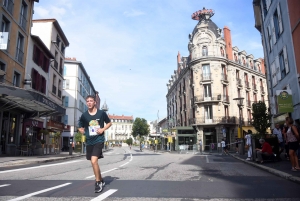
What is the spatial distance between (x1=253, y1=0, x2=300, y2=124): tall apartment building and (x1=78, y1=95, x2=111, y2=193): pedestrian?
1149 centimetres

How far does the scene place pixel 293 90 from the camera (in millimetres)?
15164

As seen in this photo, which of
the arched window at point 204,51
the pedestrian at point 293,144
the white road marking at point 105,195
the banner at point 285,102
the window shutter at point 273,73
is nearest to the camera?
the white road marking at point 105,195

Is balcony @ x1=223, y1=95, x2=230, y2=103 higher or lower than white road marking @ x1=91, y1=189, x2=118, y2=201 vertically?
higher

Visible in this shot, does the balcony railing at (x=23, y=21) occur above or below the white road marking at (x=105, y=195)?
above

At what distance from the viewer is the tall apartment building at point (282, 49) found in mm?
14164

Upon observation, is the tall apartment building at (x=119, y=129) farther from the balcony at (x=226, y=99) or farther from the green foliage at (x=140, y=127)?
the balcony at (x=226, y=99)

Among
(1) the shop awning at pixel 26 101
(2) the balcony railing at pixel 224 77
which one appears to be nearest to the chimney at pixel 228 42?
(2) the balcony railing at pixel 224 77

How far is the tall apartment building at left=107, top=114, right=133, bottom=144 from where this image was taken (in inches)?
5128

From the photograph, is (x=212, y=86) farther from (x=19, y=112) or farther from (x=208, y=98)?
(x=19, y=112)

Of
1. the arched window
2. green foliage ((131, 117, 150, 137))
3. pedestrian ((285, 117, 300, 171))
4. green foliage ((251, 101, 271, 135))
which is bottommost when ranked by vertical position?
pedestrian ((285, 117, 300, 171))

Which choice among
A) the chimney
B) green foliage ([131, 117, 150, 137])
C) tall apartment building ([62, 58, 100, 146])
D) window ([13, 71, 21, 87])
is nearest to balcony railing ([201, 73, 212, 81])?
the chimney

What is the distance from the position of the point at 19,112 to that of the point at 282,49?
20.1 metres

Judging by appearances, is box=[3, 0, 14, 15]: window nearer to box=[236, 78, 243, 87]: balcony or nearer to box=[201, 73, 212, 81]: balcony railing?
box=[201, 73, 212, 81]: balcony railing

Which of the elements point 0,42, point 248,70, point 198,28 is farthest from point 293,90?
point 248,70
